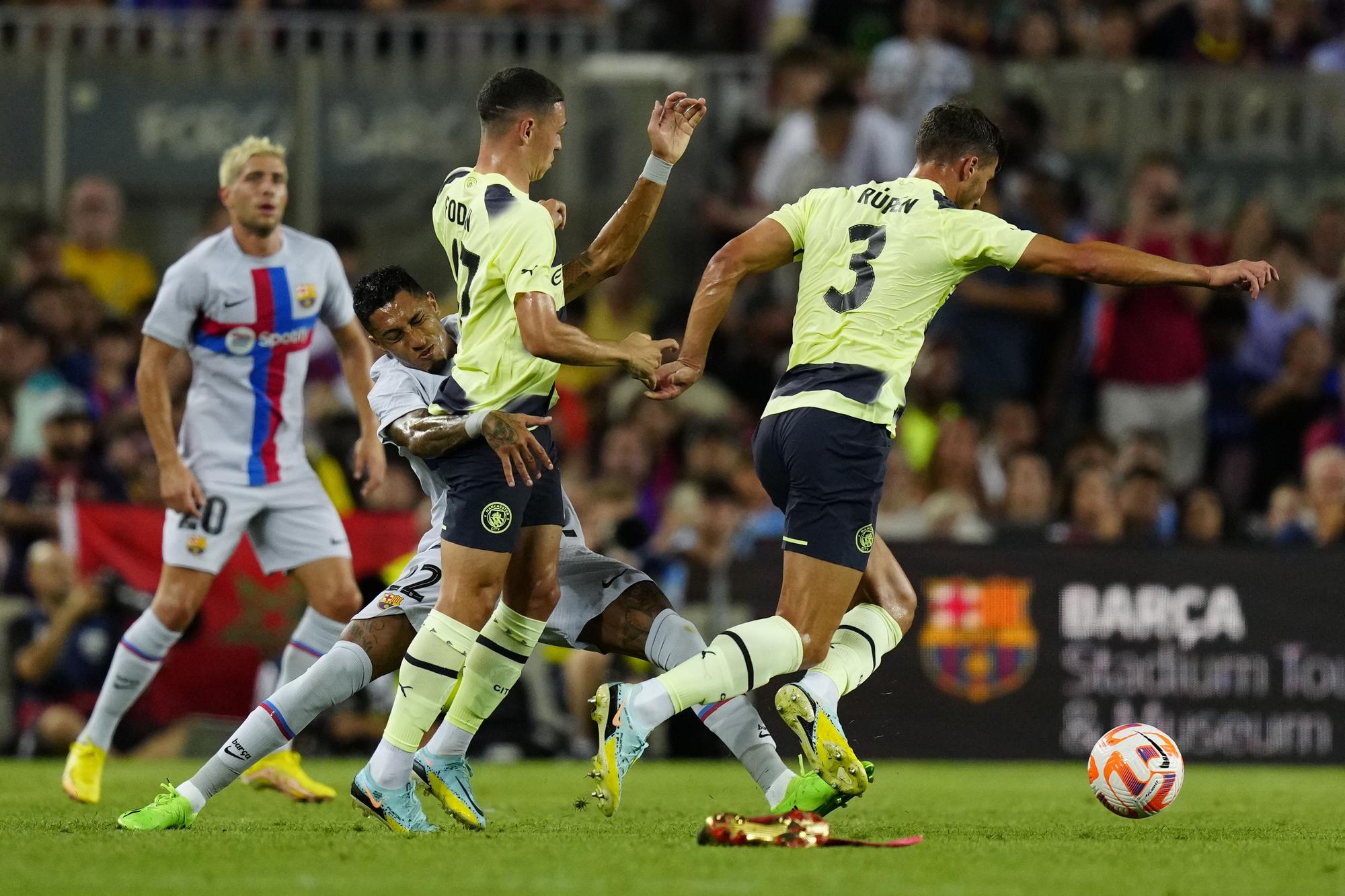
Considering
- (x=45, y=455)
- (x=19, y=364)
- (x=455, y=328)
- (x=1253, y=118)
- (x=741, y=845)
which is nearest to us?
(x=741, y=845)

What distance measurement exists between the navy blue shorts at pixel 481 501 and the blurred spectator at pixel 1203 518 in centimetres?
721

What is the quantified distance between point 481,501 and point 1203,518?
753 cm

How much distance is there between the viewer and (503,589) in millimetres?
7242

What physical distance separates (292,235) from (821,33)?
353 inches

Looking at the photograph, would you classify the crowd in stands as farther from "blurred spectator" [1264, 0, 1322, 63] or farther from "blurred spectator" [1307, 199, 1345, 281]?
"blurred spectator" [1264, 0, 1322, 63]

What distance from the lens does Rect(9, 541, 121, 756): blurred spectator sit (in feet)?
38.3

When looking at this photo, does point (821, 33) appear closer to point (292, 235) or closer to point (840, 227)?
point (292, 235)

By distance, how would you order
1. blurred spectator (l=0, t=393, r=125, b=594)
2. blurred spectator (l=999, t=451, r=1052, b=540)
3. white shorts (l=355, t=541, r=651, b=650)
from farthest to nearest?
1. blurred spectator (l=999, t=451, r=1052, b=540)
2. blurred spectator (l=0, t=393, r=125, b=594)
3. white shorts (l=355, t=541, r=651, b=650)

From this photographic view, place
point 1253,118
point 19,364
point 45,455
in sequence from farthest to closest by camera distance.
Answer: point 1253,118, point 19,364, point 45,455

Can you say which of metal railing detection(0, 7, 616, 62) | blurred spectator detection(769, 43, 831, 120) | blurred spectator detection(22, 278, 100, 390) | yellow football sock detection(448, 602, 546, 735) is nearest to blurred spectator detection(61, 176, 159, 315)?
blurred spectator detection(22, 278, 100, 390)

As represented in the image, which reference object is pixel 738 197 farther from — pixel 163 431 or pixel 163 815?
pixel 163 815

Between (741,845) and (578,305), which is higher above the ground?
(578,305)

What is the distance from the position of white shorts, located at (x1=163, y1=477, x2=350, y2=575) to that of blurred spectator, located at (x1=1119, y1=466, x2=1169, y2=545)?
20.2 feet

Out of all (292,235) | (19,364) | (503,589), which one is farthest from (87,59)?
(503,589)
